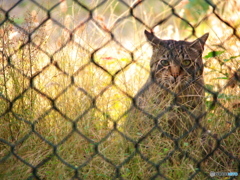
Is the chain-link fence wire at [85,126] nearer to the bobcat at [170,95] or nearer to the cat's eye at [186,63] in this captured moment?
the bobcat at [170,95]

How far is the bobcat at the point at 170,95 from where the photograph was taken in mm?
2547

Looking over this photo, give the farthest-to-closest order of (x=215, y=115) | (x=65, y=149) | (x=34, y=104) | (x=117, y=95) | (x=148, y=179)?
(x=117, y=95) → (x=215, y=115) → (x=34, y=104) → (x=65, y=149) → (x=148, y=179)

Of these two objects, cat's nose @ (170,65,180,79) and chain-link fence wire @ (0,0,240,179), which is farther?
cat's nose @ (170,65,180,79)

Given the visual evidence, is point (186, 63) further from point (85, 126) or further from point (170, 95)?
point (85, 126)

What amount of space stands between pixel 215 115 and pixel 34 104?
1.24m

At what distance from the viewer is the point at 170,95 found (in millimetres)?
2727

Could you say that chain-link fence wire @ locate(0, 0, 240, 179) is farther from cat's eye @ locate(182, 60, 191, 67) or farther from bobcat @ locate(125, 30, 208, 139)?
cat's eye @ locate(182, 60, 191, 67)

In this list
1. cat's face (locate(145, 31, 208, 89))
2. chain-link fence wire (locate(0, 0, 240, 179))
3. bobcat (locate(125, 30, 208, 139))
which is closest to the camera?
chain-link fence wire (locate(0, 0, 240, 179))

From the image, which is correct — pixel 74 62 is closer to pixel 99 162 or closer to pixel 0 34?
pixel 0 34

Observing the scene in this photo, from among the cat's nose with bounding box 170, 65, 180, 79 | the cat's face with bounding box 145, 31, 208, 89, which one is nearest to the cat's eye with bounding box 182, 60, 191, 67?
the cat's face with bounding box 145, 31, 208, 89

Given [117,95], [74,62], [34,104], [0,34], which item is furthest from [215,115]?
[0,34]

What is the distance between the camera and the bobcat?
8.36 feet

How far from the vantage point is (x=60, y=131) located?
2453 mm

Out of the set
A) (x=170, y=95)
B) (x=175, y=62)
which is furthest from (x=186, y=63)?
(x=170, y=95)
